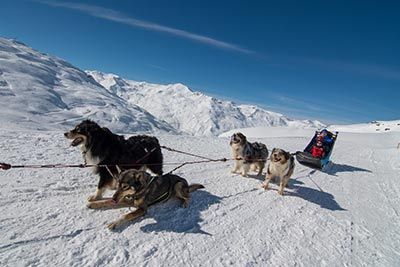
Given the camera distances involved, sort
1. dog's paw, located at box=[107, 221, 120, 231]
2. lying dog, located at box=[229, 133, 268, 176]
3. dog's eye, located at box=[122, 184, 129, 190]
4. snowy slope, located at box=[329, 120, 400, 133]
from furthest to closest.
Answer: snowy slope, located at box=[329, 120, 400, 133] < lying dog, located at box=[229, 133, 268, 176] < dog's eye, located at box=[122, 184, 129, 190] < dog's paw, located at box=[107, 221, 120, 231]

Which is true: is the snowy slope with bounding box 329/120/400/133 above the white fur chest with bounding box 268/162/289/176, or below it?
above

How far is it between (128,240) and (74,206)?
1505mm

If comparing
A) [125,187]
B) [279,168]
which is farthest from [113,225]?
[279,168]

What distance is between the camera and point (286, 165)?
8.79 metres

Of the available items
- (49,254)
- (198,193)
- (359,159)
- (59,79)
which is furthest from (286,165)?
(59,79)

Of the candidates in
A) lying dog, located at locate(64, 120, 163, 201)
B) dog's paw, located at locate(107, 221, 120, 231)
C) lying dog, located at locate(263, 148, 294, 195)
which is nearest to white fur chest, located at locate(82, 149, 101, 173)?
lying dog, located at locate(64, 120, 163, 201)

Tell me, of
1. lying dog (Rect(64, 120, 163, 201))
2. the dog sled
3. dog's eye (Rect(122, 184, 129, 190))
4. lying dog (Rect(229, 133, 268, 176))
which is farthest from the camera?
the dog sled

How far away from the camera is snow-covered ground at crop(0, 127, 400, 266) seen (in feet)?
15.5

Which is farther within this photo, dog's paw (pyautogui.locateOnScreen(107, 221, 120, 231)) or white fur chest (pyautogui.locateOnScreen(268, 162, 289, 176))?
white fur chest (pyautogui.locateOnScreen(268, 162, 289, 176))

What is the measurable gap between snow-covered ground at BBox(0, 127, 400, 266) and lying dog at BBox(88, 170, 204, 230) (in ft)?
0.56

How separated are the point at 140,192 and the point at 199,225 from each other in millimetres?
1197

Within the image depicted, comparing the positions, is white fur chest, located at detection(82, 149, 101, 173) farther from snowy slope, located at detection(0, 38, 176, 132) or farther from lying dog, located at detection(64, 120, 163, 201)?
snowy slope, located at detection(0, 38, 176, 132)

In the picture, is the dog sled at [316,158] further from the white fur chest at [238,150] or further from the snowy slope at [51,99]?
the snowy slope at [51,99]

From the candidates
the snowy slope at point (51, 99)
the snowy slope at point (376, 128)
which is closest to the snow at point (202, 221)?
the snowy slope at point (51, 99)
